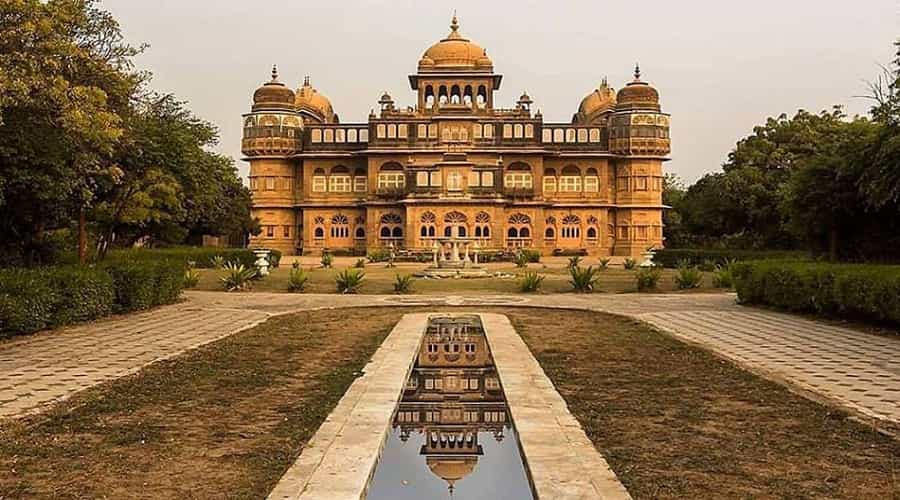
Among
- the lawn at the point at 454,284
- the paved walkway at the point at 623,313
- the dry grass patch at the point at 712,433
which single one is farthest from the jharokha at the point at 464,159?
the dry grass patch at the point at 712,433

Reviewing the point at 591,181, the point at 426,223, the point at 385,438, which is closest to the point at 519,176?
the point at 591,181

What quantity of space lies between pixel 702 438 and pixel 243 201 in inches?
2113

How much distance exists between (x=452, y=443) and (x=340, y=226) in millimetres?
58392

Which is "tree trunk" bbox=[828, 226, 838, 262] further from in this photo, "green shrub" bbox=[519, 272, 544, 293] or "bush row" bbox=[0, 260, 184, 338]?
"bush row" bbox=[0, 260, 184, 338]

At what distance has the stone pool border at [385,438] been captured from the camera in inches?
203

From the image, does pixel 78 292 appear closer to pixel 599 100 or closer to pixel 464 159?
pixel 464 159

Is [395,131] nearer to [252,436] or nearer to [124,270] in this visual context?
[124,270]

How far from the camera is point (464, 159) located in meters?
60.8

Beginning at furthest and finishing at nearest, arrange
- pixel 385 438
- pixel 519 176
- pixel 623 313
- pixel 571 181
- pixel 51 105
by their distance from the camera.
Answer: pixel 571 181 → pixel 519 176 → pixel 623 313 → pixel 51 105 → pixel 385 438

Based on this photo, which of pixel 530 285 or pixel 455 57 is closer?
pixel 530 285

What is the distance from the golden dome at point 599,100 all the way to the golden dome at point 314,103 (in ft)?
69.3

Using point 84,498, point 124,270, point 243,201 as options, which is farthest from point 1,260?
point 243,201

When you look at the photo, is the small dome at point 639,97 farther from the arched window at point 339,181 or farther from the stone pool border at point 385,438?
the stone pool border at point 385,438

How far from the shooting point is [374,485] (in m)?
5.60
